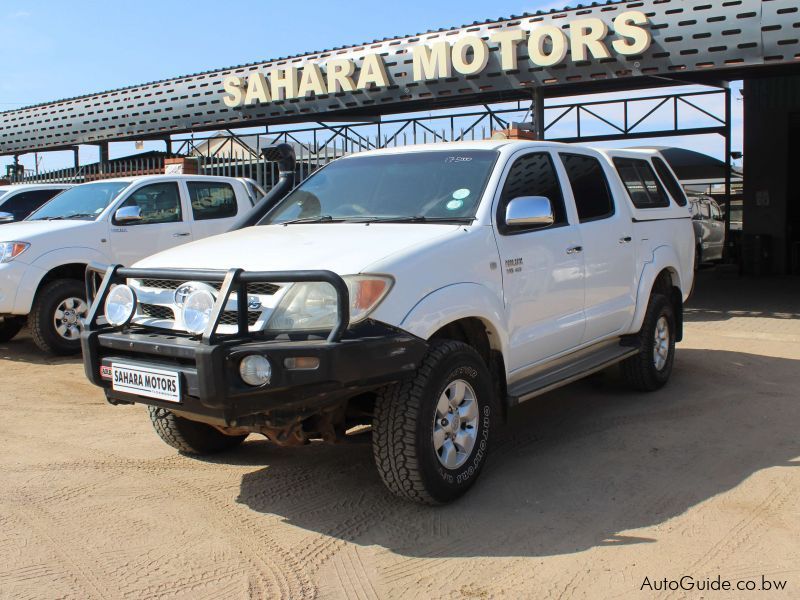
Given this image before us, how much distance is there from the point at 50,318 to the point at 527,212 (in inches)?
228

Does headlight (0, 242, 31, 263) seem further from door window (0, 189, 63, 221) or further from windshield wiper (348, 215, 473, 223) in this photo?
windshield wiper (348, 215, 473, 223)

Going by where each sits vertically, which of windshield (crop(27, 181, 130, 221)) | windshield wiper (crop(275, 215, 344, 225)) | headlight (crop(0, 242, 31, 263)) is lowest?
headlight (crop(0, 242, 31, 263))

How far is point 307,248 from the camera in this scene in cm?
415

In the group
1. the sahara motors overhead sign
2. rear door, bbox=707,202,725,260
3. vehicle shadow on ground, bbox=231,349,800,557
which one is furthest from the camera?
rear door, bbox=707,202,725,260

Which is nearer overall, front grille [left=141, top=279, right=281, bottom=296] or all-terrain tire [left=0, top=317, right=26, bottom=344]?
front grille [left=141, top=279, right=281, bottom=296]

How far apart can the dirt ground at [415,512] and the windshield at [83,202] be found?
3.30m

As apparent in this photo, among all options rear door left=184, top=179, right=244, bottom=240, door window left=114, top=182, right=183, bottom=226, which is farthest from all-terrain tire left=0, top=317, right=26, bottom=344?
rear door left=184, top=179, right=244, bottom=240

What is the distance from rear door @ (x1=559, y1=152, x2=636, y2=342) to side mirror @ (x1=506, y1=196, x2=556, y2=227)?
92cm

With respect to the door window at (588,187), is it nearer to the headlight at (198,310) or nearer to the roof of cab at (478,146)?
the roof of cab at (478,146)

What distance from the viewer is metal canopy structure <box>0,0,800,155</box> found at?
998 cm

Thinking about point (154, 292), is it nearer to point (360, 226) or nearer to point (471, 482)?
point (360, 226)

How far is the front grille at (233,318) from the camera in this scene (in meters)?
3.80

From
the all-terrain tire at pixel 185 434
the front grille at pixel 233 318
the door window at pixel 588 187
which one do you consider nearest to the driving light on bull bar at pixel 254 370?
the front grille at pixel 233 318

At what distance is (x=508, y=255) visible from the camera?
461 centimetres
